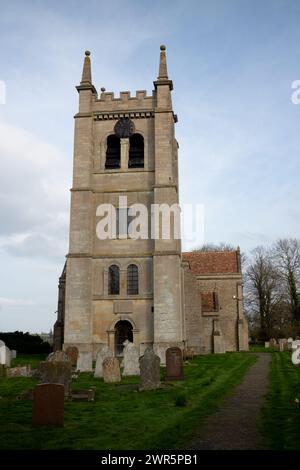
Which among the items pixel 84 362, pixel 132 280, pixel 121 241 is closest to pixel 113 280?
pixel 132 280

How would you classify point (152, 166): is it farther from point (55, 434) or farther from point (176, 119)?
point (55, 434)

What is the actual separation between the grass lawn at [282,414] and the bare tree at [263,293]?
3968 cm

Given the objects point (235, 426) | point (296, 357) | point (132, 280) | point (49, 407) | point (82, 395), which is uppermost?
point (132, 280)

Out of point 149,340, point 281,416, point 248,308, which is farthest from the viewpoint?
point 248,308

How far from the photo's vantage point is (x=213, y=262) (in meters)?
42.5

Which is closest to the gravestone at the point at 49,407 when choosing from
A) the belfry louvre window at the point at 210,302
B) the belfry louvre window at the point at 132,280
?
the belfry louvre window at the point at 132,280

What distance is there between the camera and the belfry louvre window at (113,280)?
94.3ft

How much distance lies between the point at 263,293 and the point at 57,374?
154 feet

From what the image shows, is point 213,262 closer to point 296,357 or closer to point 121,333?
point 121,333

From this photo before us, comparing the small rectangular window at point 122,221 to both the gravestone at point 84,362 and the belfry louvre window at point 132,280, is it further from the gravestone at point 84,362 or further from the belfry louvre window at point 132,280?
the gravestone at point 84,362
